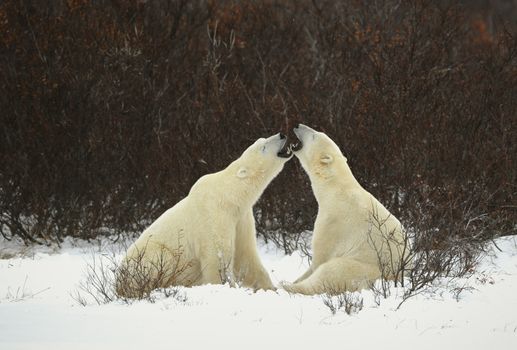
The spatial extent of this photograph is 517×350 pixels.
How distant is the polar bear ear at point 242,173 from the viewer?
197 inches

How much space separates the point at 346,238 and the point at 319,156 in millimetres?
715

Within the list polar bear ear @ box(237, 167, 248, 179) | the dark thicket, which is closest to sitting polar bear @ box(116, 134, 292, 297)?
polar bear ear @ box(237, 167, 248, 179)

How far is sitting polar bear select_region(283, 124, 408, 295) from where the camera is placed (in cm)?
448

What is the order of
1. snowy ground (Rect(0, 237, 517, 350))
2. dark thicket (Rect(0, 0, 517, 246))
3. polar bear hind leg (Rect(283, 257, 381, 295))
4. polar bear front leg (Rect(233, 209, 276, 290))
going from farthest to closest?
dark thicket (Rect(0, 0, 517, 246)), polar bear front leg (Rect(233, 209, 276, 290)), polar bear hind leg (Rect(283, 257, 381, 295)), snowy ground (Rect(0, 237, 517, 350))

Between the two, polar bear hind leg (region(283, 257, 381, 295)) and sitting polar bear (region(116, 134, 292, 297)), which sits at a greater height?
sitting polar bear (region(116, 134, 292, 297))

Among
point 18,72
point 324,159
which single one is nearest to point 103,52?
point 18,72

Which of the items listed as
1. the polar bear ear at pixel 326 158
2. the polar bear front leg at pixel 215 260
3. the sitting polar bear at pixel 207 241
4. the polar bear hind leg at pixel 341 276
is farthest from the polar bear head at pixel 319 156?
the polar bear front leg at pixel 215 260

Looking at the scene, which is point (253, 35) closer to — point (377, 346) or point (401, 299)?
point (401, 299)

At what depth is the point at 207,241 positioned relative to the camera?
4566mm

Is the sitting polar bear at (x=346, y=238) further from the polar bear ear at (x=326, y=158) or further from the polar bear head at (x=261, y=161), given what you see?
the polar bear head at (x=261, y=161)

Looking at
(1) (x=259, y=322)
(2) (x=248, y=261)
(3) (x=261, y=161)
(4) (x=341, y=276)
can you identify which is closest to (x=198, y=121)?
(3) (x=261, y=161)

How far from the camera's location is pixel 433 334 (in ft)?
11.2

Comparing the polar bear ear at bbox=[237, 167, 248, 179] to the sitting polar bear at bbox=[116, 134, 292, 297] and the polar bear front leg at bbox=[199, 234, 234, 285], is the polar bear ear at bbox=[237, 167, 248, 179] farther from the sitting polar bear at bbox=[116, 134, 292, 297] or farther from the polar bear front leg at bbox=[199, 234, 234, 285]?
the polar bear front leg at bbox=[199, 234, 234, 285]

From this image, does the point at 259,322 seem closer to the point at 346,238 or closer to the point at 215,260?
the point at 215,260
